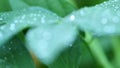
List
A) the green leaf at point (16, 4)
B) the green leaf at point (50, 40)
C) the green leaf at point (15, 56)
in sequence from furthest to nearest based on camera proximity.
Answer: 1. the green leaf at point (16, 4)
2. the green leaf at point (15, 56)
3. the green leaf at point (50, 40)

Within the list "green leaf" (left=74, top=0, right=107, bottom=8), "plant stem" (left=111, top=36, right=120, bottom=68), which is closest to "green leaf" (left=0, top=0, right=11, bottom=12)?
"green leaf" (left=74, top=0, right=107, bottom=8)

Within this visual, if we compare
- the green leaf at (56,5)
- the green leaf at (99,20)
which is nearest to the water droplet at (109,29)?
the green leaf at (99,20)

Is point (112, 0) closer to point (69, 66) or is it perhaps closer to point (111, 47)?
point (69, 66)

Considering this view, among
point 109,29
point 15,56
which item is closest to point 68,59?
point 15,56

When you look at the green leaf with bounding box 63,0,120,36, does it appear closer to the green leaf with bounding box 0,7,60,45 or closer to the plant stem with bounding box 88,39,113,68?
the green leaf with bounding box 0,7,60,45

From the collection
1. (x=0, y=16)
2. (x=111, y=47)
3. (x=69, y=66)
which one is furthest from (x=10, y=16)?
(x=111, y=47)

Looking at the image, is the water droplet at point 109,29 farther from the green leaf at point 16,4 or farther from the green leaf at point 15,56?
the green leaf at point 16,4

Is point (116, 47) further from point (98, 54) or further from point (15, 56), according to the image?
point (15, 56)
